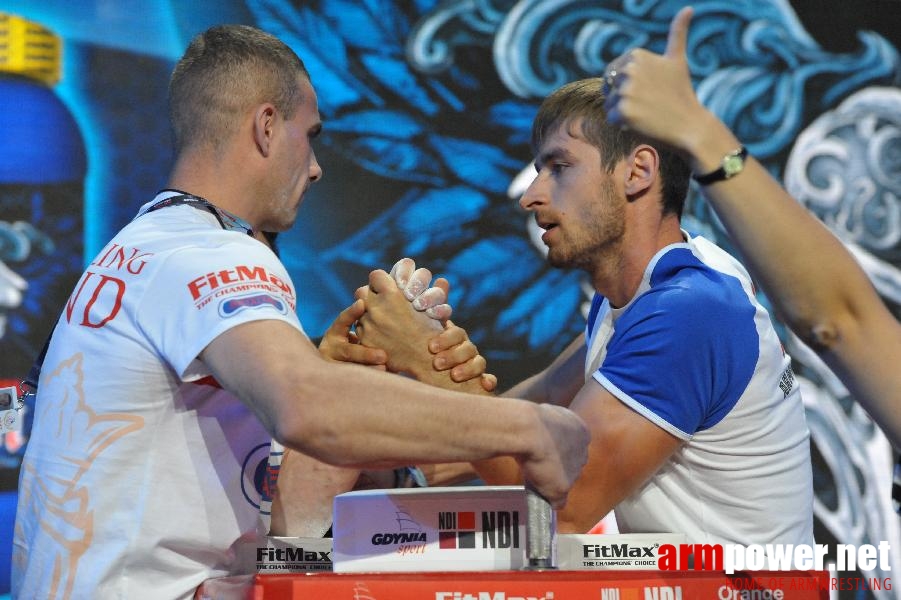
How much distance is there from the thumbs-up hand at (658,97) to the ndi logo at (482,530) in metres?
0.60

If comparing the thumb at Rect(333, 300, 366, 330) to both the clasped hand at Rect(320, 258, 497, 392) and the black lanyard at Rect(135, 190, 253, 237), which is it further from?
the black lanyard at Rect(135, 190, 253, 237)

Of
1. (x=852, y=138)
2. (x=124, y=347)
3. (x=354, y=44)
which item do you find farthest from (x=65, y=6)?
(x=852, y=138)

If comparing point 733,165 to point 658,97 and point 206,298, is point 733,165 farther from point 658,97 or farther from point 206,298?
point 206,298

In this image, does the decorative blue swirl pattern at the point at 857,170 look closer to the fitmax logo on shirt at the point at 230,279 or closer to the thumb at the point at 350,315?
the thumb at the point at 350,315

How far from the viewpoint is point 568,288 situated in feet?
11.7

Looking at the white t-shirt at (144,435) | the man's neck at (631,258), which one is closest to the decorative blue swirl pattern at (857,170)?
the man's neck at (631,258)

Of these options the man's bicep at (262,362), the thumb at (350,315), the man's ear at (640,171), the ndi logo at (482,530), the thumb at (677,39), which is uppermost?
the man's ear at (640,171)

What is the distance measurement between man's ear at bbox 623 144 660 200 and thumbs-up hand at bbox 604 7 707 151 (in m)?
1.16

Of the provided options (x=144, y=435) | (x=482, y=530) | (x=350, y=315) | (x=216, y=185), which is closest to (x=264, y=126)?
(x=216, y=185)

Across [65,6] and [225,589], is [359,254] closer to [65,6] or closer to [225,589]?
[65,6]

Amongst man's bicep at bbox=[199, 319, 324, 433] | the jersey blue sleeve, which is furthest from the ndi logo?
the jersey blue sleeve

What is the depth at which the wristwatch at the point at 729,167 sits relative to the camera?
107 cm

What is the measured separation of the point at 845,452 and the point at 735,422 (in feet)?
6.16

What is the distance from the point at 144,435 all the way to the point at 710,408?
41.8 inches
